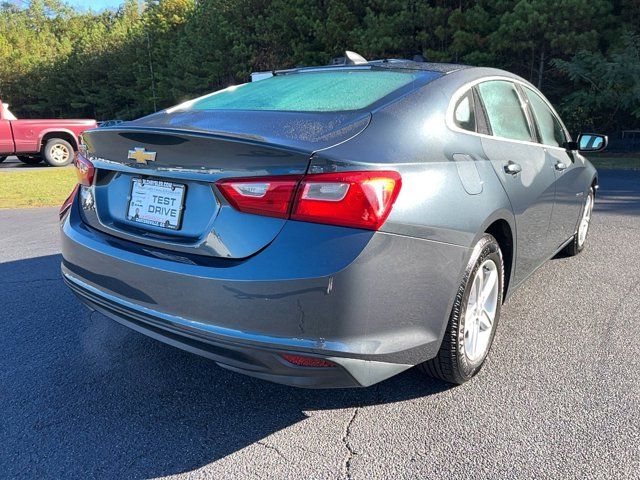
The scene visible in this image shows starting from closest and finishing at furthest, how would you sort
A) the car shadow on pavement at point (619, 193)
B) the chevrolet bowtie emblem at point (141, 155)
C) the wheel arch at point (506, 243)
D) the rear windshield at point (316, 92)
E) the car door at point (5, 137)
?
the chevrolet bowtie emblem at point (141, 155), the rear windshield at point (316, 92), the wheel arch at point (506, 243), the car shadow on pavement at point (619, 193), the car door at point (5, 137)

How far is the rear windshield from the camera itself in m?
2.54

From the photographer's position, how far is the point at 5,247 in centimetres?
554

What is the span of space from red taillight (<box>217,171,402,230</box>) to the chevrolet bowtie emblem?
533 mm

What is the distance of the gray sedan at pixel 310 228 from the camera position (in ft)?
6.31

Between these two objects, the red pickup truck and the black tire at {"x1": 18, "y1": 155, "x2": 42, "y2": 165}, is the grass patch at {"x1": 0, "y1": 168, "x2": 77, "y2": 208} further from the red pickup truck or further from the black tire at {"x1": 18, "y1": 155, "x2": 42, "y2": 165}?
the black tire at {"x1": 18, "y1": 155, "x2": 42, "y2": 165}

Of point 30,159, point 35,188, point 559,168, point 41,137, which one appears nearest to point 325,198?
point 559,168

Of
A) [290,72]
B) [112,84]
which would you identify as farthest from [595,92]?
[112,84]

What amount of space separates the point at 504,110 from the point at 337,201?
5.85ft

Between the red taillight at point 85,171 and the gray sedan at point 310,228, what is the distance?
0.04 ft

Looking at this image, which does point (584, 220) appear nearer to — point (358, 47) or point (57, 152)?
point (57, 152)

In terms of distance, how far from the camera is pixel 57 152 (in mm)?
15273

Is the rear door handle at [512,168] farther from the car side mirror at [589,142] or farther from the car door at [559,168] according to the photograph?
the car side mirror at [589,142]

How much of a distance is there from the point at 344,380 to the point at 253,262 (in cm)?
57

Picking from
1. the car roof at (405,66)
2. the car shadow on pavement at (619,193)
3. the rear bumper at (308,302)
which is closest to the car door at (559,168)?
the car roof at (405,66)
